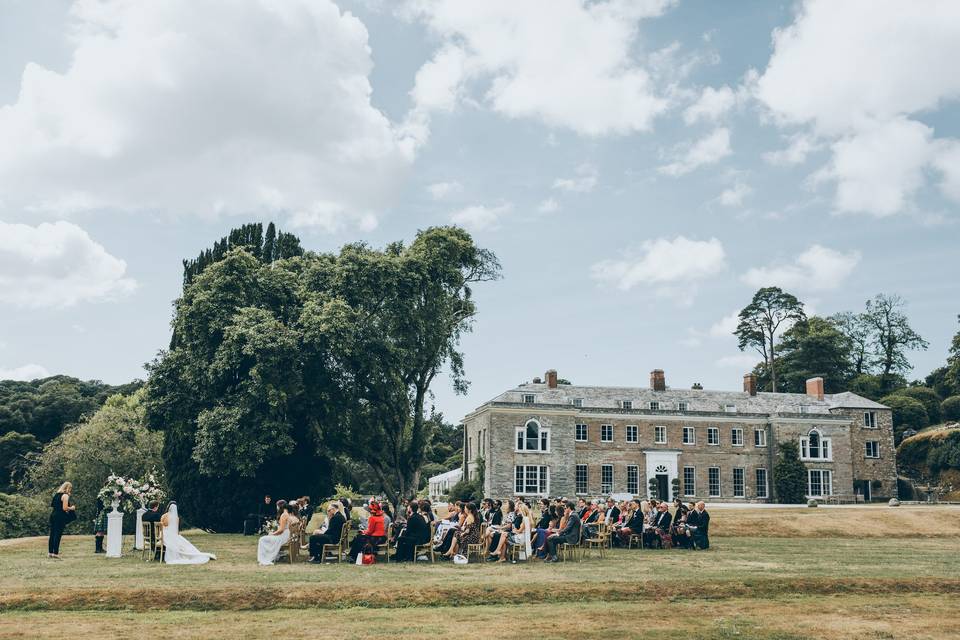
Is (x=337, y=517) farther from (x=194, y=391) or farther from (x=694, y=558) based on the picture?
(x=194, y=391)

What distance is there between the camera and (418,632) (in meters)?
11.8

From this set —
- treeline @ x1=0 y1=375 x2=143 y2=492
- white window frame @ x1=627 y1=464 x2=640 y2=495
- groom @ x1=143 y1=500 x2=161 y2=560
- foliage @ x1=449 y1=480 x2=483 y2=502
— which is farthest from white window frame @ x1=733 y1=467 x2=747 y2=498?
treeline @ x1=0 y1=375 x2=143 y2=492

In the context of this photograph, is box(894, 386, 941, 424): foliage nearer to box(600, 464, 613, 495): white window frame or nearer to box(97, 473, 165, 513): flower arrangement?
box(600, 464, 613, 495): white window frame

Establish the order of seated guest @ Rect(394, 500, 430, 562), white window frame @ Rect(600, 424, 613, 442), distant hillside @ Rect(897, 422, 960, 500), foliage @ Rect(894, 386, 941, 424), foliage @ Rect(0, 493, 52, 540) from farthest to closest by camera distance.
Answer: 1. foliage @ Rect(894, 386, 941, 424)
2. distant hillside @ Rect(897, 422, 960, 500)
3. white window frame @ Rect(600, 424, 613, 442)
4. foliage @ Rect(0, 493, 52, 540)
5. seated guest @ Rect(394, 500, 430, 562)

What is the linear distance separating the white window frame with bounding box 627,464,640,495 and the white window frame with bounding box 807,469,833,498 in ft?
39.3

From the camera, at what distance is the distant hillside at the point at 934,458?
55.9 meters

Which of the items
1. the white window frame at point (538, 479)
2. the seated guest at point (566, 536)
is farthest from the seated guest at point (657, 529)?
the white window frame at point (538, 479)

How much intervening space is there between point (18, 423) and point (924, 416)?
240ft

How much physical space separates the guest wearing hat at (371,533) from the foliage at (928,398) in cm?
6487

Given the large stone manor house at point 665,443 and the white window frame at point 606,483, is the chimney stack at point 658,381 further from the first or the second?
the white window frame at point 606,483

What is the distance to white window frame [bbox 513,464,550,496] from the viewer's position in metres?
52.2

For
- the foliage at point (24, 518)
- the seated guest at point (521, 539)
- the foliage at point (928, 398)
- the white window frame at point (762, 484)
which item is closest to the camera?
the seated guest at point (521, 539)

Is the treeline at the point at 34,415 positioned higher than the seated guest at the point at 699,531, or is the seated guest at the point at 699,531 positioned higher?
the treeline at the point at 34,415

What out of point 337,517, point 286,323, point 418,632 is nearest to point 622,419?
point 286,323
